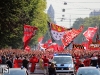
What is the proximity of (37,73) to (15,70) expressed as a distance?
19.6m

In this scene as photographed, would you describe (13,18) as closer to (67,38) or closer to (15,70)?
(67,38)

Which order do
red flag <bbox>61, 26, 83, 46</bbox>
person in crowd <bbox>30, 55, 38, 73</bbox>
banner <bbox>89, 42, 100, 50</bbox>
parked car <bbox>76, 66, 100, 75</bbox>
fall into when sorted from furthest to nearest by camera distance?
banner <bbox>89, 42, 100, 50</bbox> < red flag <bbox>61, 26, 83, 46</bbox> < person in crowd <bbox>30, 55, 38, 73</bbox> < parked car <bbox>76, 66, 100, 75</bbox>

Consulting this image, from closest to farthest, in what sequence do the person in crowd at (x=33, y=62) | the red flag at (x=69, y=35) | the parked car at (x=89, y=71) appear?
1. the parked car at (x=89, y=71)
2. the person in crowd at (x=33, y=62)
3. the red flag at (x=69, y=35)

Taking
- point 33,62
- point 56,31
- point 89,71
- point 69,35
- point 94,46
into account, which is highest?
point 56,31

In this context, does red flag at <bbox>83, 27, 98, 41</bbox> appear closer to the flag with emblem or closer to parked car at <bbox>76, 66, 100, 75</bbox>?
the flag with emblem

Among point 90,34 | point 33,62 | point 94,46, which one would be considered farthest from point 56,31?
point 33,62

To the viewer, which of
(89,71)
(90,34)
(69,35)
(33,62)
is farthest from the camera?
(90,34)

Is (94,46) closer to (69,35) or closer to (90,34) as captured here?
(69,35)

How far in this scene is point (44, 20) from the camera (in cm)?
11775

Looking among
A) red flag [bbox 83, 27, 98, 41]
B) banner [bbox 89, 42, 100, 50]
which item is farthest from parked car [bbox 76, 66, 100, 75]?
red flag [bbox 83, 27, 98, 41]

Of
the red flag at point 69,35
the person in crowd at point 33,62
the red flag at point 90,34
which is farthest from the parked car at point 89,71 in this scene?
the red flag at point 90,34

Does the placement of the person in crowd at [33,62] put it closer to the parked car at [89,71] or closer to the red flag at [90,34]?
the parked car at [89,71]

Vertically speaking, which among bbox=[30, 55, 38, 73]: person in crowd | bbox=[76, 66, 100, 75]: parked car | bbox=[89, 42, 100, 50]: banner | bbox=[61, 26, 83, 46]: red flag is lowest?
bbox=[30, 55, 38, 73]: person in crowd

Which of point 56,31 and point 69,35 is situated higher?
point 56,31
